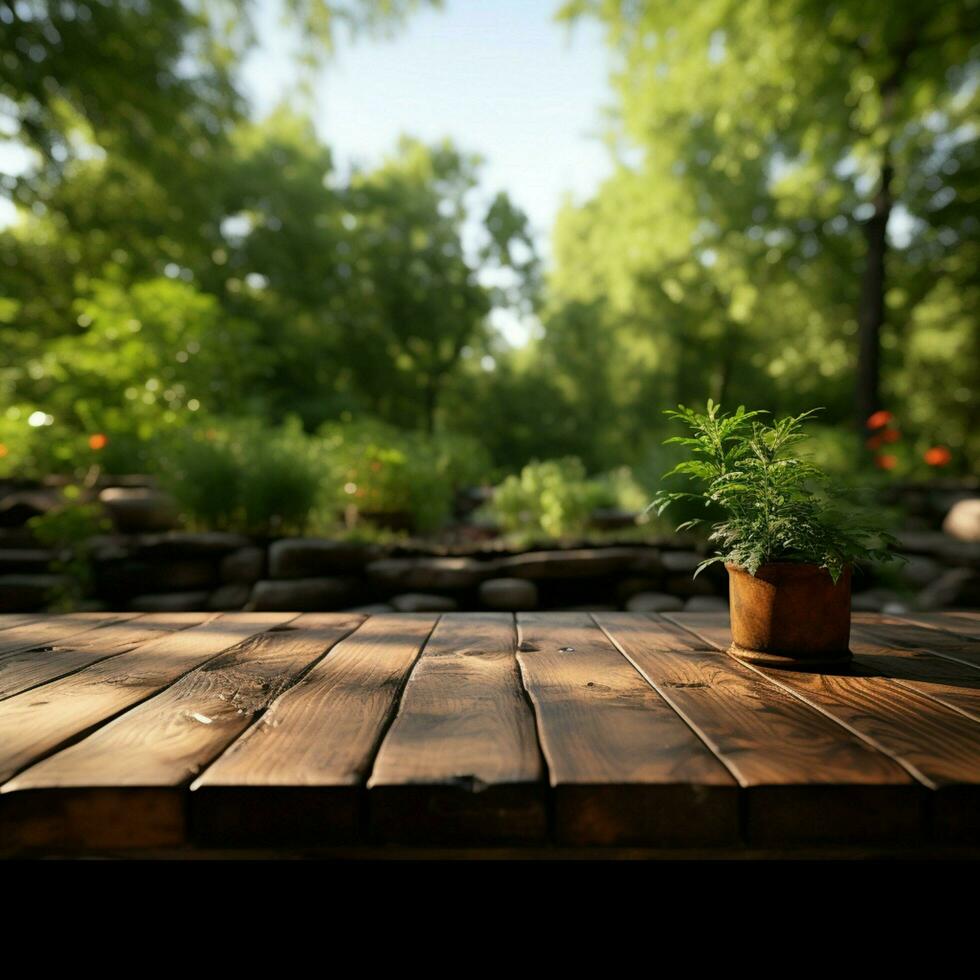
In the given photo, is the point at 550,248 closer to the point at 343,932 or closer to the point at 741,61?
the point at 741,61

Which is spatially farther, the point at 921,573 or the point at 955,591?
the point at 921,573

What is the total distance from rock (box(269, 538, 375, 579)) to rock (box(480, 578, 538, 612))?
813 mm

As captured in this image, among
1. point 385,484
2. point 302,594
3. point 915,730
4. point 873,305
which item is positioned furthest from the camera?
point 873,305

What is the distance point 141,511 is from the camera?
4.46 metres

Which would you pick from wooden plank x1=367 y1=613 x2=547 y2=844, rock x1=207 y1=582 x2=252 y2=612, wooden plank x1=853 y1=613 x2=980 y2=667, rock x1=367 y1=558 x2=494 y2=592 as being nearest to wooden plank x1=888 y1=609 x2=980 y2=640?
wooden plank x1=853 y1=613 x2=980 y2=667

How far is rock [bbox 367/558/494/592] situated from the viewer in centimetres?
394

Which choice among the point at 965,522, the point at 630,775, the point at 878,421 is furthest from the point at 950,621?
the point at 878,421

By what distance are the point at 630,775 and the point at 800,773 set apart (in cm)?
22

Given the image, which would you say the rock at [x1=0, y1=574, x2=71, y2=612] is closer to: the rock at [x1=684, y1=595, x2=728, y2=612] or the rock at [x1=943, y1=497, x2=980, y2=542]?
the rock at [x1=684, y1=595, x2=728, y2=612]

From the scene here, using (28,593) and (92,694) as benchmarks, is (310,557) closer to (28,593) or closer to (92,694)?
(28,593)

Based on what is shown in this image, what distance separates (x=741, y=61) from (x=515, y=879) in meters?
6.27

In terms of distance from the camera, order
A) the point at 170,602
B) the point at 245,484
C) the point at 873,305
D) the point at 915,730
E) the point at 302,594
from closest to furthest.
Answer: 1. the point at 915,730
2. the point at 302,594
3. the point at 170,602
4. the point at 245,484
5. the point at 873,305

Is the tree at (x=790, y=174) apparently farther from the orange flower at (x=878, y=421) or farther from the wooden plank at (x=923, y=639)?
the wooden plank at (x=923, y=639)

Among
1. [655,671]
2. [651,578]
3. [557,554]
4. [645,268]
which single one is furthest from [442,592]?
[645,268]
